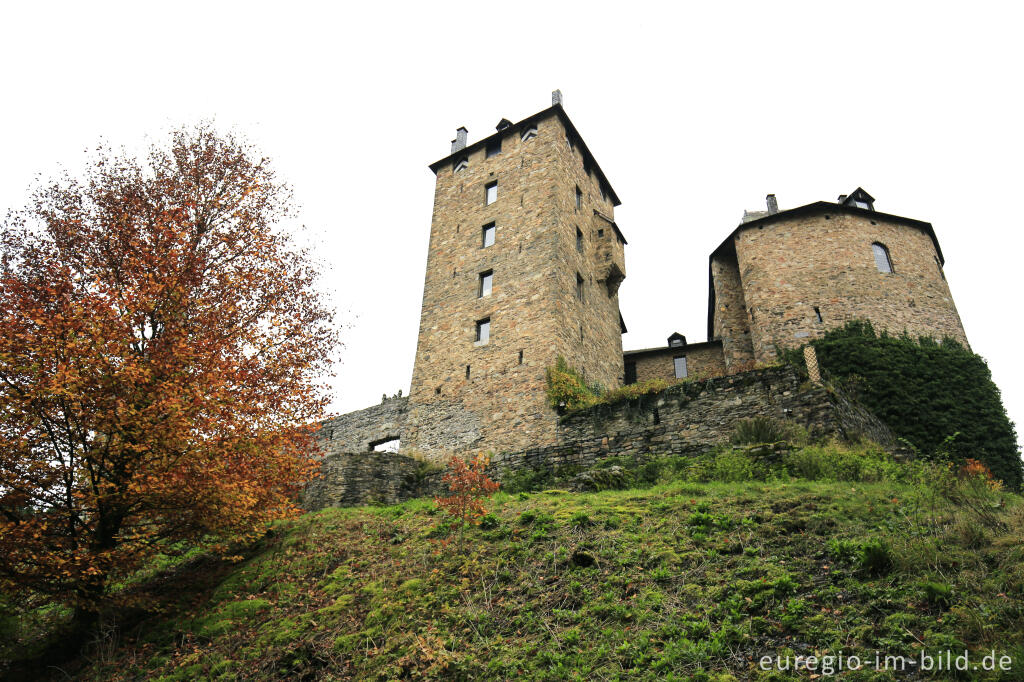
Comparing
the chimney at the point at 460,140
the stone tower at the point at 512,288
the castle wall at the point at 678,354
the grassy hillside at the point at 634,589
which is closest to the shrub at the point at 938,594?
the grassy hillside at the point at 634,589

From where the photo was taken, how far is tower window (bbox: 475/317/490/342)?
21.5 metres

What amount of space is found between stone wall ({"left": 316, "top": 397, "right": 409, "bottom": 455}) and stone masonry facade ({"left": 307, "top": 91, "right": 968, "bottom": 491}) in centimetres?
6

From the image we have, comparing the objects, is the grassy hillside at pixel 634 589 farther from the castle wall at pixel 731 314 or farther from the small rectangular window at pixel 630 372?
the small rectangular window at pixel 630 372

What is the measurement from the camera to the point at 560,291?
21.1 m

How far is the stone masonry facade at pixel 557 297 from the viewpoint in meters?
19.7

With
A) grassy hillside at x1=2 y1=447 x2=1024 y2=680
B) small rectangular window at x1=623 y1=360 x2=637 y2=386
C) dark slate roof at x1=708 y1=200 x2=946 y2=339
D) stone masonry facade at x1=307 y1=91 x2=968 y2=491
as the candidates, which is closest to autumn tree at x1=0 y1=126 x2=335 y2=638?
grassy hillside at x1=2 y1=447 x2=1024 y2=680

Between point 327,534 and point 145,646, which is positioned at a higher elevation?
point 327,534

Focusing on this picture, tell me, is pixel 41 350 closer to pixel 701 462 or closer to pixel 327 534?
pixel 327 534

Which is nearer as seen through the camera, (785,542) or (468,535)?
(785,542)

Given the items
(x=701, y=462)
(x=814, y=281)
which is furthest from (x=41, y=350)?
(x=814, y=281)

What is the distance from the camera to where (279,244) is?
14852 mm

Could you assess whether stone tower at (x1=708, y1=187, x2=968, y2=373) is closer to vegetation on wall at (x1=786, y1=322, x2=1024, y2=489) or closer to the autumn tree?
vegetation on wall at (x1=786, y1=322, x2=1024, y2=489)

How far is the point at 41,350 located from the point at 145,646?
4665 millimetres

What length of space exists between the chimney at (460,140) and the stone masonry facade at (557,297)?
839 millimetres
